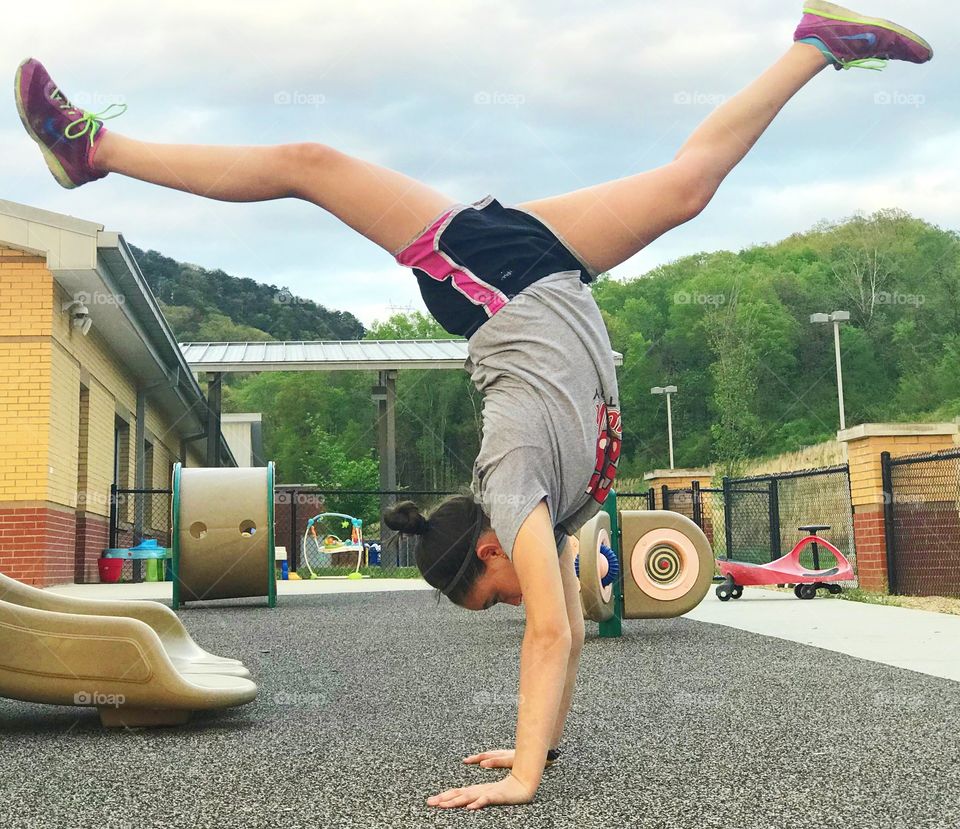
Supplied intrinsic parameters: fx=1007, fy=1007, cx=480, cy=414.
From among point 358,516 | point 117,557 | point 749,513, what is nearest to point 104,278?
point 117,557

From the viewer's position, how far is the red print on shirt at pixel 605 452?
246 centimetres

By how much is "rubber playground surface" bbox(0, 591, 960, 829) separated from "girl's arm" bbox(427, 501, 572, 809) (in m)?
0.05

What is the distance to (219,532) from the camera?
27.8 ft

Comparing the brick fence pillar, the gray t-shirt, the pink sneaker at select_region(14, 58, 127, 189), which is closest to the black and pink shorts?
the gray t-shirt

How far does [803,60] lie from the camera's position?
2363 millimetres

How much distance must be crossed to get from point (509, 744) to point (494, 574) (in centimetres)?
81

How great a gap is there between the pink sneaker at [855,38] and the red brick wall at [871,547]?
783 centimetres

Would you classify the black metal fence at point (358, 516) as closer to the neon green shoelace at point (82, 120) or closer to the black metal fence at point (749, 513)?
the black metal fence at point (749, 513)

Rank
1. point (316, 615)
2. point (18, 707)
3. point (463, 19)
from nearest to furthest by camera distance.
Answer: point (463, 19) → point (18, 707) → point (316, 615)

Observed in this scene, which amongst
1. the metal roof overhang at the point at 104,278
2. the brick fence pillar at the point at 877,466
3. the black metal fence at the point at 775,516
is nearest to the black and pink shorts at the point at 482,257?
the brick fence pillar at the point at 877,466

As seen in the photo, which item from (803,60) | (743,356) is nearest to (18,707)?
(803,60)

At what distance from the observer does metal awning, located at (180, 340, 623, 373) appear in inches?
664

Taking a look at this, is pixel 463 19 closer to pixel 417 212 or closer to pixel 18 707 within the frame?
pixel 417 212

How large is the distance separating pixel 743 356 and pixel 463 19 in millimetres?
40279
